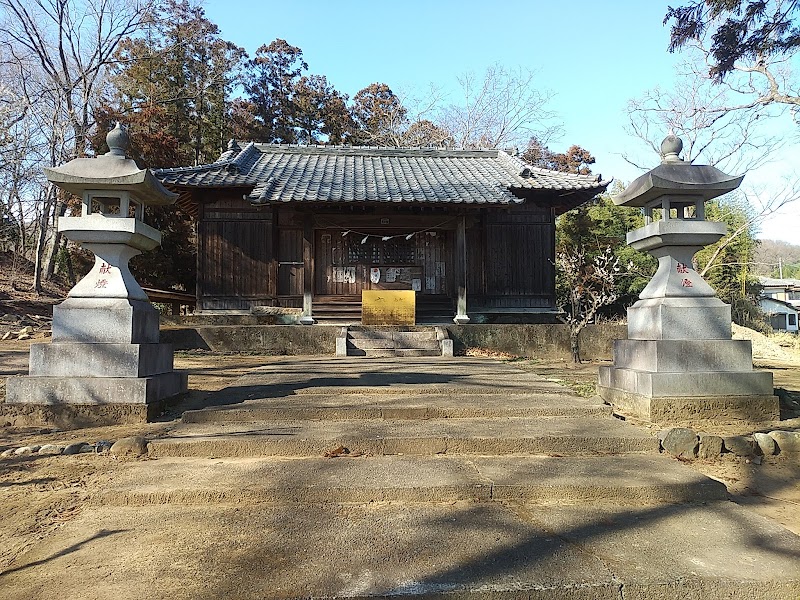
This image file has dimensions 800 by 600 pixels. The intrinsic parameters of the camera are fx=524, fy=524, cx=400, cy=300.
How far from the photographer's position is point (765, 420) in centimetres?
523

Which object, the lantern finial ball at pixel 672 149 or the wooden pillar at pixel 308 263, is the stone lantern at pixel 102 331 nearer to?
the lantern finial ball at pixel 672 149

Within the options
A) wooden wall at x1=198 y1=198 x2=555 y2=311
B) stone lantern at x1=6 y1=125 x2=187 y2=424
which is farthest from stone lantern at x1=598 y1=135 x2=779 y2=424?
wooden wall at x1=198 y1=198 x2=555 y2=311

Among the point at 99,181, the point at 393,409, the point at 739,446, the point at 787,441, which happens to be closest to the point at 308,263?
the point at 99,181

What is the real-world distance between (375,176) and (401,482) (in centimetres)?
1174

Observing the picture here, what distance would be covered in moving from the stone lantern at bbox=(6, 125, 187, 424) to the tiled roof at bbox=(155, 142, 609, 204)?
6075 mm

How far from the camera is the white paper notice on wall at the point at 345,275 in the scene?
1375 centimetres

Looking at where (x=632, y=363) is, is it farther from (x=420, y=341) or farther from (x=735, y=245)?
(x=735, y=245)

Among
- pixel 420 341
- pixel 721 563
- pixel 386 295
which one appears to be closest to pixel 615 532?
pixel 721 563

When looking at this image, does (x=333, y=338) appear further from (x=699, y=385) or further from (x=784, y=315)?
(x=784, y=315)

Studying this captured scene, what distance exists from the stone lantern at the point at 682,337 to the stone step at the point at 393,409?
0.57 m

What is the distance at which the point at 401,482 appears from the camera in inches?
136

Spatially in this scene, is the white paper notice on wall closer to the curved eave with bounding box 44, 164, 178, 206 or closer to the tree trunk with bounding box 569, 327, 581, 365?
the tree trunk with bounding box 569, 327, 581, 365

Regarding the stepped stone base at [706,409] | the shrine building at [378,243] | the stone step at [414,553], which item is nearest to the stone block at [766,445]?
the stepped stone base at [706,409]

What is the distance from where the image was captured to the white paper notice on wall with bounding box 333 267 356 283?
13.8 metres
